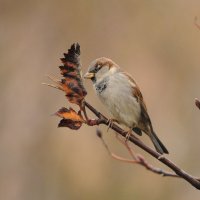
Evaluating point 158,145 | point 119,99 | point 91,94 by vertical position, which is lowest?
point 158,145

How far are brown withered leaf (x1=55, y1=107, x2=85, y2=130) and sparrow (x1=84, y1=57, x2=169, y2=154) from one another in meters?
0.97

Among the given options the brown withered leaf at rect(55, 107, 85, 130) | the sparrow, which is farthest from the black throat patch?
the brown withered leaf at rect(55, 107, 85, 130)

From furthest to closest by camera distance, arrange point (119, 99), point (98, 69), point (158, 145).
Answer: point (119, 99), point (98, 69), point (158, 145)

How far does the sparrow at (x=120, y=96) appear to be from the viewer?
253 centimetres

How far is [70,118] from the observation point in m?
1.39

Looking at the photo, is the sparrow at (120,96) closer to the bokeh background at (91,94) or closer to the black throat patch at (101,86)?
the black throat patch at (101,86)

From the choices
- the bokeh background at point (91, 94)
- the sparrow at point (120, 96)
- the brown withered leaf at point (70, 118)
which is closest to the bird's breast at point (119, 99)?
the sparrow at point (120, 96)

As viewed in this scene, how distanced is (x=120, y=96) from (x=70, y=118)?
4.58 feet

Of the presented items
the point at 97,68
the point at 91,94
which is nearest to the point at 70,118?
the point at 97,68

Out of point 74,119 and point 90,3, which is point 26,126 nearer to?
point 90,3

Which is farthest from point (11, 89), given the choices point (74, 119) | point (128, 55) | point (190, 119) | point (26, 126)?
point (74, 119)

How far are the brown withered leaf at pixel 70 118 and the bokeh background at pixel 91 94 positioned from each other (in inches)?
139

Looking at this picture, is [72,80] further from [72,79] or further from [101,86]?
[101,86]

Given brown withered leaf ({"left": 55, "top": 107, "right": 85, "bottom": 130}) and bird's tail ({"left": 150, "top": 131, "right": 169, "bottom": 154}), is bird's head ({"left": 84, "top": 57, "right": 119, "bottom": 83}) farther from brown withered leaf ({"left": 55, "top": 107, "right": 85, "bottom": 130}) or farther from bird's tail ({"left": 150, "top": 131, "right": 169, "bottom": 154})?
brown withered leaf ({"left": 55, "top": 107, "right": 85, "bottom": 130})
